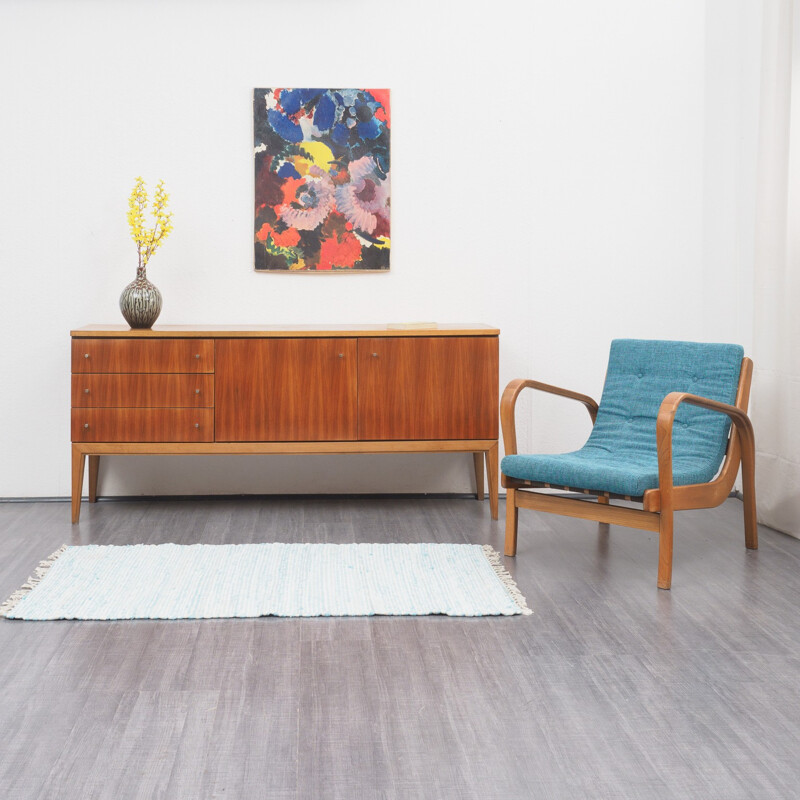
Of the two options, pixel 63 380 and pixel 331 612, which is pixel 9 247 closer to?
pixel 63 380

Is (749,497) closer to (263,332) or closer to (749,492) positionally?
(749,492)

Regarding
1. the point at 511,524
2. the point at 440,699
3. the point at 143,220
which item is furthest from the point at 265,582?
the point at 143,220

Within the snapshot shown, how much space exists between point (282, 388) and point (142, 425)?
2.07 ft

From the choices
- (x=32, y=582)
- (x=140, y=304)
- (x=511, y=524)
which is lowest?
(x=32, y=582)

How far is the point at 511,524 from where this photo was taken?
11.5 ft

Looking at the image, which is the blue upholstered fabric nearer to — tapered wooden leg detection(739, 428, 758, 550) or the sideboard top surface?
tapered wooden leg detection(739, 428, 758, 550)

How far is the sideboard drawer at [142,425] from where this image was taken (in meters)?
4.06

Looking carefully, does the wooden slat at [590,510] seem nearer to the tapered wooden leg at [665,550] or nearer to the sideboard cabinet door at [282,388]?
the tapered wooden leg at [665,550]

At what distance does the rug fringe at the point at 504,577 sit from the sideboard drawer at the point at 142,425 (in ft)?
4.48

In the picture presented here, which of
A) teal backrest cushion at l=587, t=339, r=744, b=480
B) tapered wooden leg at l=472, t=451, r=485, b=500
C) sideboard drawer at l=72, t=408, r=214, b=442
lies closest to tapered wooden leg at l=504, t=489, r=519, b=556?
teal backrest cushion at l=587, t=339, r=744, b=480

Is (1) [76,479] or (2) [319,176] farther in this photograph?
(2) [319,176]

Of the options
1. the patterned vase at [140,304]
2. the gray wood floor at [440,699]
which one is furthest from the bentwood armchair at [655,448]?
the patterned vase at [140,304]

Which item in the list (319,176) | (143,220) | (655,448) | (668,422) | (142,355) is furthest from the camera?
(319,176)

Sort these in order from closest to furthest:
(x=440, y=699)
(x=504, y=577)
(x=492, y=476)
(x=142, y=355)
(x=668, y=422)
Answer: (x=440, y=699), (x=668, y=422), (x=504, y=577), (x=142, y=355), (x=492, y=476)
